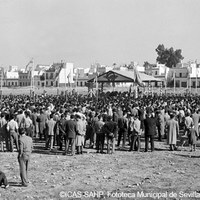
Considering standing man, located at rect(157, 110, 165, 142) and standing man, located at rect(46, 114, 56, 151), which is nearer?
standing man, located at rect(46, 114, 56, 151)

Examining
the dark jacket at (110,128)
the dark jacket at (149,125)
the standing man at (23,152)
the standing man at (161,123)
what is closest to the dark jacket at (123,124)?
the dark jacket at (149,125)

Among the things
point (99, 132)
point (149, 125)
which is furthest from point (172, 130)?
point (99, 132)

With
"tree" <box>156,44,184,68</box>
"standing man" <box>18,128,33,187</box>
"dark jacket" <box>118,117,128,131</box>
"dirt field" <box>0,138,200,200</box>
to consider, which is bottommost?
"dirt field" <box>0,138,200,200</box>

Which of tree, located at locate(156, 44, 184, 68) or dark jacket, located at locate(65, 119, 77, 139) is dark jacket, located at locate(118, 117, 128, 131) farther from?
tree, located at locate(156, 44, 184, 68)

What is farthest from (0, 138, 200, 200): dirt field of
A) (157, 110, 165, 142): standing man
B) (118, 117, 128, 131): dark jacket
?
(157, 110, 165, 142): standing man

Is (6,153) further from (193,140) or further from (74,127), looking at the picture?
(193,140)

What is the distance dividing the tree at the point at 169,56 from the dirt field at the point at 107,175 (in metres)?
95.9

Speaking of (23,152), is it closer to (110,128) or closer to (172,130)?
(110,128)

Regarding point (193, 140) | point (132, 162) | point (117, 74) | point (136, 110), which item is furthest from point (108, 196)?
point (117, 74)

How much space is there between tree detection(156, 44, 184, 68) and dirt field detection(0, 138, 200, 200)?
95.9 meters

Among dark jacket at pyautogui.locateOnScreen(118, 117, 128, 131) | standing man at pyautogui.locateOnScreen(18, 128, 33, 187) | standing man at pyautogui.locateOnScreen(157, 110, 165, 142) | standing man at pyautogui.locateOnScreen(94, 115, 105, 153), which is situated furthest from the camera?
standing man at pyautogui.locateOnScreen(157, 110, 165, 142)

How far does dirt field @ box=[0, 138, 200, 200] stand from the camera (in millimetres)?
8633

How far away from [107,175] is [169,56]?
101 metres

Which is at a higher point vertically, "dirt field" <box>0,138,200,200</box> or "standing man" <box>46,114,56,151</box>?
"standing man" <box>46,114,56,151</box>
